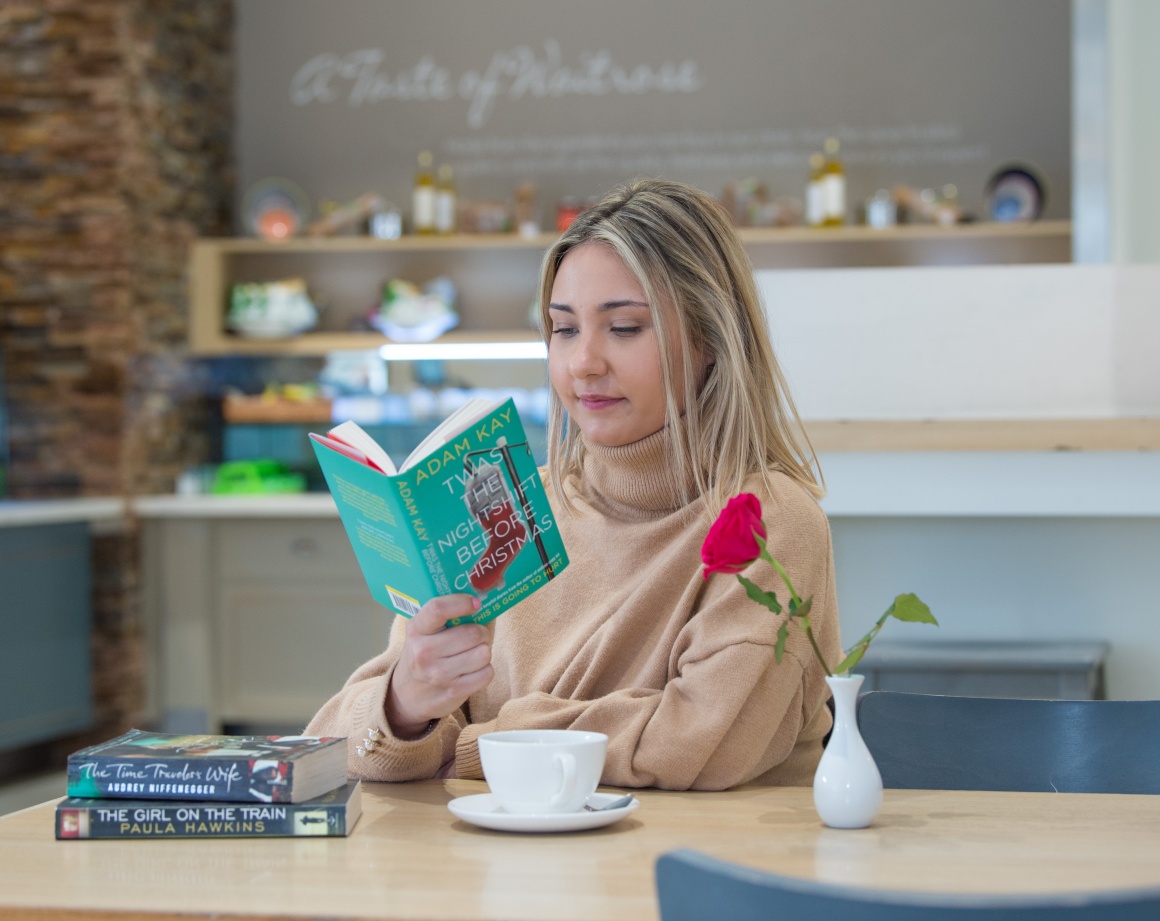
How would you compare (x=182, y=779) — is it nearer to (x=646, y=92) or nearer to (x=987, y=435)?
(x=987, y=435)

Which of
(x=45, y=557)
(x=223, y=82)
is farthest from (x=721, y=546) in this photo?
(x=223, y=82)

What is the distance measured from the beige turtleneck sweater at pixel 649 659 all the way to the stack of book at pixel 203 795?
209 millimetres

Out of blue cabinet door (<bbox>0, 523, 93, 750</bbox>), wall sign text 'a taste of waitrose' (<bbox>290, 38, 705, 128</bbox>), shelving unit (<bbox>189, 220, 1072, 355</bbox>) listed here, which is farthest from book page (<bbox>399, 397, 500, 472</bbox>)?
wall sign text 'a taste of waitrose' (<bbox>290, 38, 705, 128</bbox>)

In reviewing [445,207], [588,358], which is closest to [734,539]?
[588,358]

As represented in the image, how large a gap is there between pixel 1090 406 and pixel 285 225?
131 inches

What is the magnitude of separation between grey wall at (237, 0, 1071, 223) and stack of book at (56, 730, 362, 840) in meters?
4.06

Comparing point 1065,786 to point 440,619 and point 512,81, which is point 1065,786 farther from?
point 512,81

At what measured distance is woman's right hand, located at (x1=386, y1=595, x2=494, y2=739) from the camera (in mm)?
1156

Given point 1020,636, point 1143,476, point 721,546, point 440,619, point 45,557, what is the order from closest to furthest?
point 721,546
point 440,619
point 1143,476
point 1020,636
point 45,557

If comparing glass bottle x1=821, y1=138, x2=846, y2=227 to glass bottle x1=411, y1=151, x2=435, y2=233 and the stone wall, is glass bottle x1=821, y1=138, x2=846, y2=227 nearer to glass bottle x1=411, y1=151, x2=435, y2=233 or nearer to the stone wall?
glass bottle x1=411, y1=151, x2=435, y2=233

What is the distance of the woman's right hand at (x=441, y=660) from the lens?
45.5 inches

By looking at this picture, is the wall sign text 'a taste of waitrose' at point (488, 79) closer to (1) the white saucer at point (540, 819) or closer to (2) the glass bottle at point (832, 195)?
(2) the glass bottle at point (832, 195)

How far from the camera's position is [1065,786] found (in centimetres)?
133

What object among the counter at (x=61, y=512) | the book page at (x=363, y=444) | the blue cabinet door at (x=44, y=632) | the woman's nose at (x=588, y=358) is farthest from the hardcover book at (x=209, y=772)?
the blue cabinet door at (x=44, y=632)
